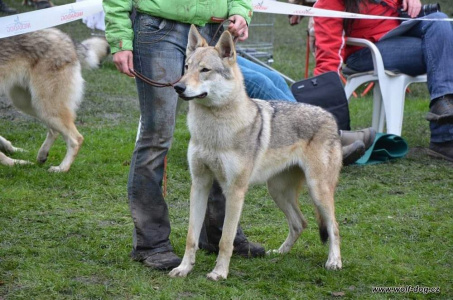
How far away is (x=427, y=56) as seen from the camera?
6.52m

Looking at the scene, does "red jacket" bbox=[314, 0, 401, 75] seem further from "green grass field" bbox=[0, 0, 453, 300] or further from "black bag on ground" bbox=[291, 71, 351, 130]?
"green grass field" bbox=[0, 0, 453, 300]

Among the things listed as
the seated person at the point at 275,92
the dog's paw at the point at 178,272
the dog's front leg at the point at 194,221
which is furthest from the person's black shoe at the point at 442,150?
the dog's paw at the point at 178,272

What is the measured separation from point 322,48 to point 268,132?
9.56 ft

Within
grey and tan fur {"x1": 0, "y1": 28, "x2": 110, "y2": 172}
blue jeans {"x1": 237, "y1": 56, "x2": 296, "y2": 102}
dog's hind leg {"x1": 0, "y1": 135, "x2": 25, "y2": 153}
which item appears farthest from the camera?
dog's hind leg {"x1": 0, "y1": 135, "x2": 25, "y2": 153}

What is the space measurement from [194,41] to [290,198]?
1229 mm

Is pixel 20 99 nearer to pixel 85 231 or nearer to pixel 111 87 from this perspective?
pixel 85 231

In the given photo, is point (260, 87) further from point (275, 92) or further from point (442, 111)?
point (442, 111)

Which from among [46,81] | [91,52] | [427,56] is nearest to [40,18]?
[46,81]

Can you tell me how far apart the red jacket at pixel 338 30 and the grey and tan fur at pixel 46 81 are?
2309 mm

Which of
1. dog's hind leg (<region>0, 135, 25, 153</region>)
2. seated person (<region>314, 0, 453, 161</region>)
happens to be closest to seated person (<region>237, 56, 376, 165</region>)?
seated person (<region>314, 0, 453, 161</region>)

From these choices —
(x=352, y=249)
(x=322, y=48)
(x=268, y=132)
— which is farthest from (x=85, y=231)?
(x=322, y=48)

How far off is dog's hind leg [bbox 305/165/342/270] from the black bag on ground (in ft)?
6.73

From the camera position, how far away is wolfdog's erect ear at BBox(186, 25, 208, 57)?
3498mm

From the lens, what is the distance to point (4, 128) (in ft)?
23.9
